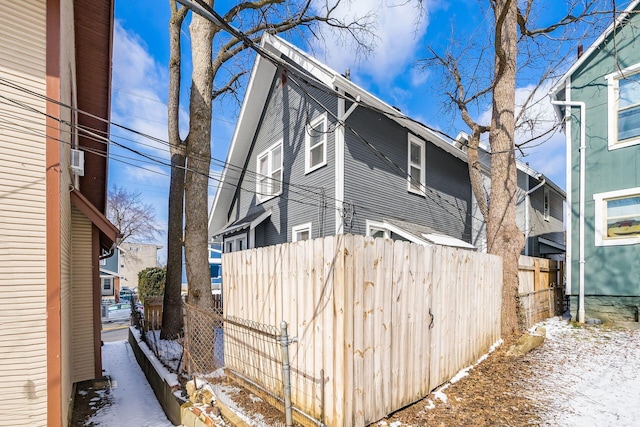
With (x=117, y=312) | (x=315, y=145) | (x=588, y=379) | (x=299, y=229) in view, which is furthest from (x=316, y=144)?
(x=117, y=312)

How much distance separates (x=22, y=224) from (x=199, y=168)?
11.9 feet

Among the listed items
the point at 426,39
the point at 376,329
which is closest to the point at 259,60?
the point at 426,39

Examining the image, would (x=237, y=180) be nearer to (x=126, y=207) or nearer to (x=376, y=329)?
(x=376, y=329)

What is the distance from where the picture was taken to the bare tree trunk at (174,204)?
881 centimetres

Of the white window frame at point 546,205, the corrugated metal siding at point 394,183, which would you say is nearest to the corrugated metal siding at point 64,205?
the corrugated metal siding at point 394,183

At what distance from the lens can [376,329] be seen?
136 inches

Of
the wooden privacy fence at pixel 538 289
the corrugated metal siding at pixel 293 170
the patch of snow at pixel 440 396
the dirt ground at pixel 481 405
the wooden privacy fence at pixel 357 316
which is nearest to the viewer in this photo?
the wooden privacy fence at pixel 357 316

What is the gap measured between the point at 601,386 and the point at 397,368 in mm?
2908

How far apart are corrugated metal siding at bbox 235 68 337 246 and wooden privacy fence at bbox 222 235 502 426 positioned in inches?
177

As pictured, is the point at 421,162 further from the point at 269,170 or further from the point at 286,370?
the point at 286,370

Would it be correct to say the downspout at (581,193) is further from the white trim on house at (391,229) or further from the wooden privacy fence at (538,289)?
the white trim on house at (391,229)

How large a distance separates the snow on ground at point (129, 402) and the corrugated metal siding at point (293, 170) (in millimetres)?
5060

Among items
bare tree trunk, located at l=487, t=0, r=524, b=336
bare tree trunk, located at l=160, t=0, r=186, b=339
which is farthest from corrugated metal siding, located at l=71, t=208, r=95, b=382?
bare tree trunk, located at l=487, t=0, r=524, b=336

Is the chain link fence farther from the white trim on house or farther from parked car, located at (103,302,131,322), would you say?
parked car, located at (103,302,131,322)
